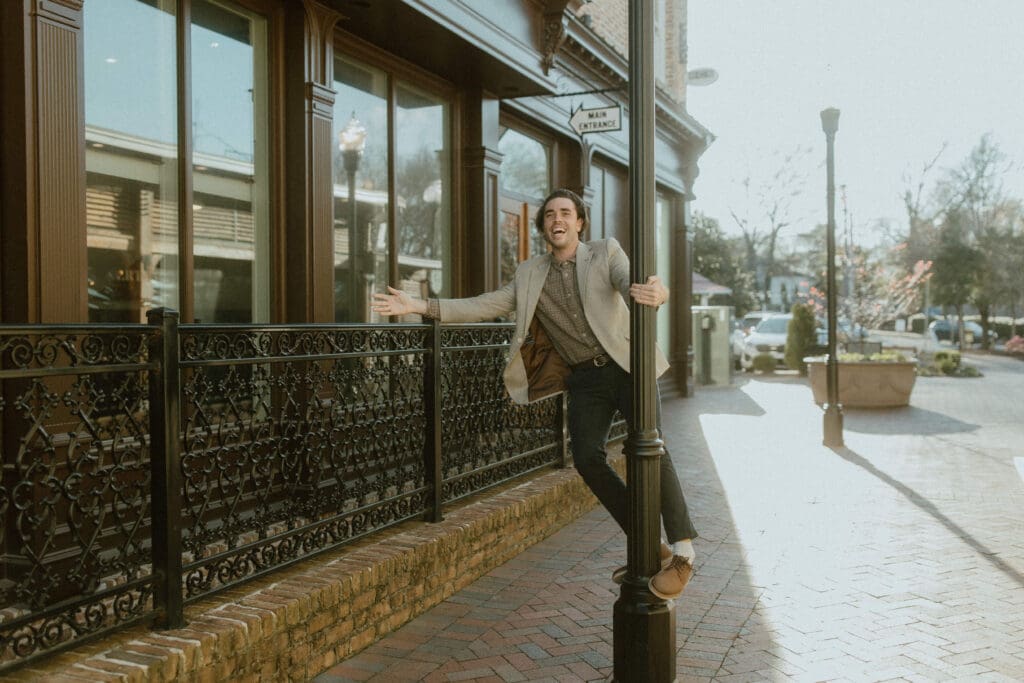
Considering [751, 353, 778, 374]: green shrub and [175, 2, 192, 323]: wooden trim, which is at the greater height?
[175, 2, 192, 323]: wooden trim

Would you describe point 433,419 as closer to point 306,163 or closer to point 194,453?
point 194,453

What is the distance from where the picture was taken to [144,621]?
364 centimetres

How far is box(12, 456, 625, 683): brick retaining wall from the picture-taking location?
11.2ft

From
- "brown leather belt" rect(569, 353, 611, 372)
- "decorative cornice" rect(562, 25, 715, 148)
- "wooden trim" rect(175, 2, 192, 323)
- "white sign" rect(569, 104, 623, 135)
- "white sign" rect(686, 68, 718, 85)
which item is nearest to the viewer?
"brown leather belt" rect(569, 353, 611, 372)

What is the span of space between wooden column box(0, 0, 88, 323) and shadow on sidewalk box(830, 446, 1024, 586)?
222 inches

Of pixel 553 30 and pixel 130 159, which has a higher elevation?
pixel 553 30

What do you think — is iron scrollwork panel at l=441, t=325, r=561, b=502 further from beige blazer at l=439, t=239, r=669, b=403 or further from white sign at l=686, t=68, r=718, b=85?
white sign at l=686, t=68, r=718, b=85

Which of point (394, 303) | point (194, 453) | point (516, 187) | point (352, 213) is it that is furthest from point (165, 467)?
point (516, 187)

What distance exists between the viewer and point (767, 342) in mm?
30312

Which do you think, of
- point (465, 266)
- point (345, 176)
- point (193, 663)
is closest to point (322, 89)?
point (345, 176)

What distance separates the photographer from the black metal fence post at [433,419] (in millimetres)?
5703

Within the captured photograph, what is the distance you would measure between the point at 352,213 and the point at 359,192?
232mm

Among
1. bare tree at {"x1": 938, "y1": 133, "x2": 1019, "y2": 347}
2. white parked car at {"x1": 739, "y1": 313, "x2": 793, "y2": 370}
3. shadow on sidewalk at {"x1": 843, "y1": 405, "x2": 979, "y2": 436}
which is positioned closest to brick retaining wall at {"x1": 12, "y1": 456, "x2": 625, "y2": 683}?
shadow on sidewalk at {"x1": 843, "y1": 405, "x2": 979, "y2": 436}

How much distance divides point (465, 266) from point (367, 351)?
4723mm
